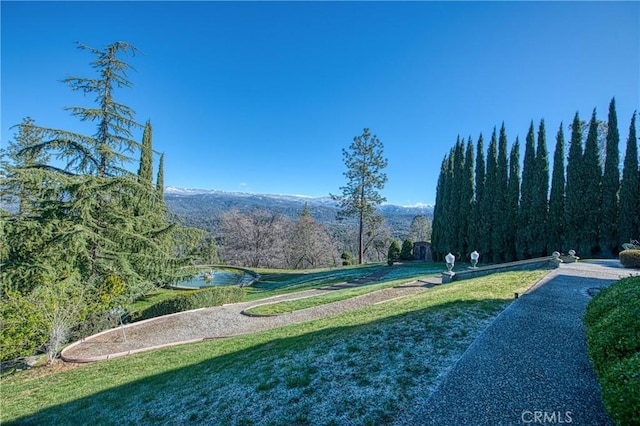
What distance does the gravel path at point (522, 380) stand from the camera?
3.27m

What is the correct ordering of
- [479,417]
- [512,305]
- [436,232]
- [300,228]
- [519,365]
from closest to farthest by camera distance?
1. [479,417]
2. [519,365]
3. [512,305]
4. [436,232]
5. [300,228]

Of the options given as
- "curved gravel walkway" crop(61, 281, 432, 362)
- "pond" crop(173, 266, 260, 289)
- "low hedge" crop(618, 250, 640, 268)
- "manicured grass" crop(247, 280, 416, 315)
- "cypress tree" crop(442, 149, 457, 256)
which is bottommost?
"pond" crop(173, 266, 260, 289)

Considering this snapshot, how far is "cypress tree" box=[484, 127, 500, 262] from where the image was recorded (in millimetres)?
22688

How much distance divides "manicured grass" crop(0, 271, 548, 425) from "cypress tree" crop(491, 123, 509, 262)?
52.8 ft

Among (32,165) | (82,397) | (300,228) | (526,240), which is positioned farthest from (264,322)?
(300,228)

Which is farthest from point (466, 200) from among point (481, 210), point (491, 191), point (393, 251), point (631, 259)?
point (631, 259)

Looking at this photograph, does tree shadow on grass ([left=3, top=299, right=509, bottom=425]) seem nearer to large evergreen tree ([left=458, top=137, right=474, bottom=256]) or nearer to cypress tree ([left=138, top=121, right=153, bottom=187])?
cypress tree ([left=138, top=121, right=153, bottom=187])

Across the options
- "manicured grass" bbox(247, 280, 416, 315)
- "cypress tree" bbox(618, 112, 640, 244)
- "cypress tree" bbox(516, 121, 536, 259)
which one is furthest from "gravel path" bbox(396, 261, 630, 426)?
"cypress tree" bbox(516, 121, 536, 259)

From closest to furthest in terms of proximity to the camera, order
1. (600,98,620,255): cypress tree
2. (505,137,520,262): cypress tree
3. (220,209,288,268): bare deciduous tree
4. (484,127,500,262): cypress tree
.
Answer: (600,98,620,255): cypress tree
(505,137,520,262): cypress tree
(484,127,500,262): cypress tree
(220,209,288,268): bare deciduous tree

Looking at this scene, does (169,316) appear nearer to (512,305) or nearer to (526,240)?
(512,305)

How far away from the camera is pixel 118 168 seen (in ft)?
41.2

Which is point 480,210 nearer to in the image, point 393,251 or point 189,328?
point 393,251

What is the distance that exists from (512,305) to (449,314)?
1.86 metres

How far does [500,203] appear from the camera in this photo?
22609mm
